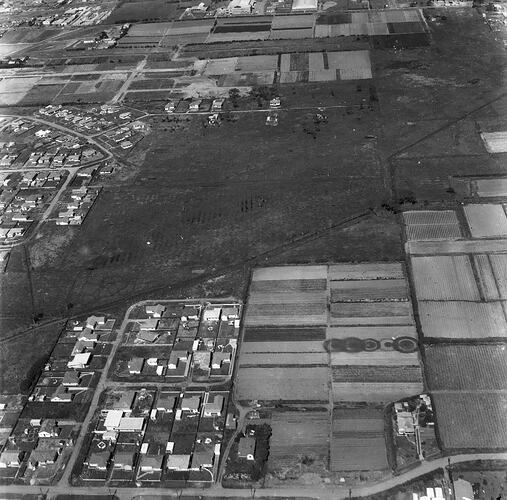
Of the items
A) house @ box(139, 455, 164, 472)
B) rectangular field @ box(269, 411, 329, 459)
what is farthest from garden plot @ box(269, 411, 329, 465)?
house @ box(139, 455, 164, 472)

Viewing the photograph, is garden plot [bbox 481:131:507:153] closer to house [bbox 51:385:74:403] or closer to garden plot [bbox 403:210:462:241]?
garden plot [bbox 403:210:462:241]

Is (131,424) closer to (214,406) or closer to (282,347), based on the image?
(214,406)

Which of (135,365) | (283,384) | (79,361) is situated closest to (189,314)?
(135,365)

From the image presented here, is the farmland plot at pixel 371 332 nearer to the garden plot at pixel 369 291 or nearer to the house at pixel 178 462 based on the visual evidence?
the garden plot at pixel 369 291

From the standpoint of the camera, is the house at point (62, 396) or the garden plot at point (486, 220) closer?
the house at point (62, 396)

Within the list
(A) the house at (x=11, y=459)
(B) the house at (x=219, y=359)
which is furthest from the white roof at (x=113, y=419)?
(B) the house at (x=219, y=359)

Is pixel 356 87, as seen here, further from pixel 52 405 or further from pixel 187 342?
pixel 52 405
